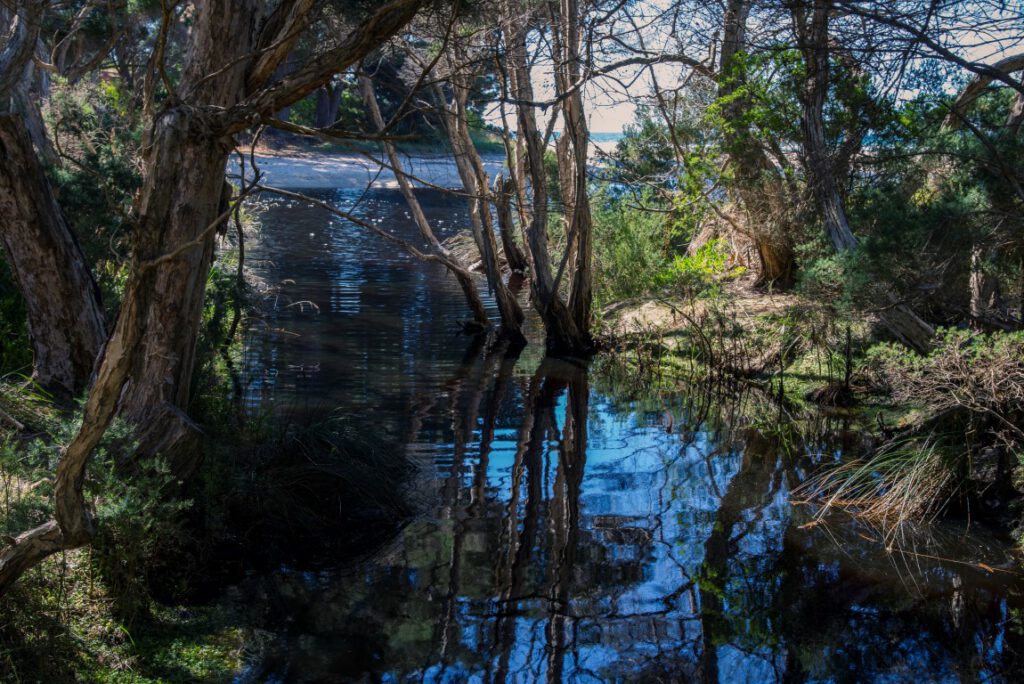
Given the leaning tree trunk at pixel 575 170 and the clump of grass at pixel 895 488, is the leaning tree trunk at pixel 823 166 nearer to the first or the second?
the clump of grass at pixel 895 488

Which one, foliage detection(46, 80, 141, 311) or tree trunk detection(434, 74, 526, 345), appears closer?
foliage detection(46, 80, 141, 311)

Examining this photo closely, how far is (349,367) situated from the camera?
11773 millimetres

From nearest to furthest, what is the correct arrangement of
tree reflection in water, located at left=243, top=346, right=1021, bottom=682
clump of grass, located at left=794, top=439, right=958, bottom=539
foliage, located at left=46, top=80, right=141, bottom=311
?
1. tree reflection in water, located at left=243, top=346, right=1021, bottom=682
2. clump of grass, located at left=794, top=439, right=958, bottom=539
3. foliage, located at left=46, top=80, right=141, bottom=311

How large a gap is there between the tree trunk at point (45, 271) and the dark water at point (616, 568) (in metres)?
1.52

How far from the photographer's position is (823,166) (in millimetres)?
9148

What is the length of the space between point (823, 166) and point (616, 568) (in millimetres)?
4592

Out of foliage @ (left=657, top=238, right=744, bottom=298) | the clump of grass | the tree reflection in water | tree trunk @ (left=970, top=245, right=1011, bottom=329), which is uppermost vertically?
tree trunk @ (left=970, top=245, right=1011, bottom=329)

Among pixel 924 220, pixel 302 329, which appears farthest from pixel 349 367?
pixel 924 220

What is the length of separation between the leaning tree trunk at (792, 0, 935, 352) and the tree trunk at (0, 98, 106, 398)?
554 cm

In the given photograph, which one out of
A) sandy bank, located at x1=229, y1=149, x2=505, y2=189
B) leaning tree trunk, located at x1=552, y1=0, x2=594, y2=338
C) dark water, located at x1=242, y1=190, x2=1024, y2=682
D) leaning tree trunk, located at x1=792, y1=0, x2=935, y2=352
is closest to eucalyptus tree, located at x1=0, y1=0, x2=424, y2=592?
dark water, located at x1=242, y1=190, x2=1024, y2=682

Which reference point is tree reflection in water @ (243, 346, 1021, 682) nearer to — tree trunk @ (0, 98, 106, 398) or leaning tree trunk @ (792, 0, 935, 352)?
leaning tree trunk @ (792, 0, 935, 352)

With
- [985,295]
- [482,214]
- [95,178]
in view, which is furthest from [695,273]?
[95,178]

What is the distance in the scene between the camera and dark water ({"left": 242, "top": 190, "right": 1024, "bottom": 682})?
5.32 m

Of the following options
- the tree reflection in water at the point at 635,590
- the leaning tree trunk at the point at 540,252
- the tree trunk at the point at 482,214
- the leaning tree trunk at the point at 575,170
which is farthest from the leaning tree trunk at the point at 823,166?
the tree trunk at the point at 482,214
